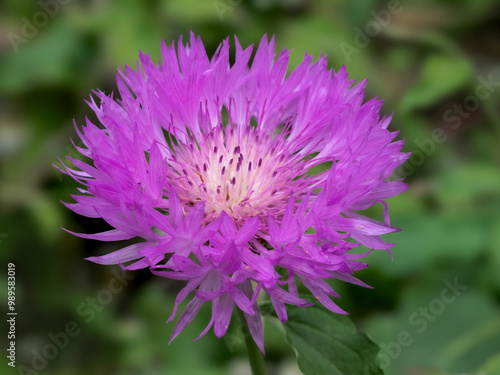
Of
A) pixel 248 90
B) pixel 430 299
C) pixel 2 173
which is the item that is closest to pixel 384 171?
pixel 248 90

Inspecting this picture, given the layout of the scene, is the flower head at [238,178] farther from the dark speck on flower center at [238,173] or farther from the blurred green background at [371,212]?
the blurred green background at [371,212]

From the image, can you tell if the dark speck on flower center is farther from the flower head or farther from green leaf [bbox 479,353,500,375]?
green leaf [bbox 479,353,500,375]

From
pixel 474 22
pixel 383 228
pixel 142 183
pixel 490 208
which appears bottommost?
pixel 142 183

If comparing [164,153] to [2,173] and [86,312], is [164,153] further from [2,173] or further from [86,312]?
[2,173]

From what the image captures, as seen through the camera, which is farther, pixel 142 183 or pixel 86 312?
pixel 86 312

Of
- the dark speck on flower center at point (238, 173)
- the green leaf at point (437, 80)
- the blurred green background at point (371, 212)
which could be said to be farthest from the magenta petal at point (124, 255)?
the green leaf at point (437, 80)

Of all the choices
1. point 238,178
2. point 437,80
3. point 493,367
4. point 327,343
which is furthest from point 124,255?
point 437,80
